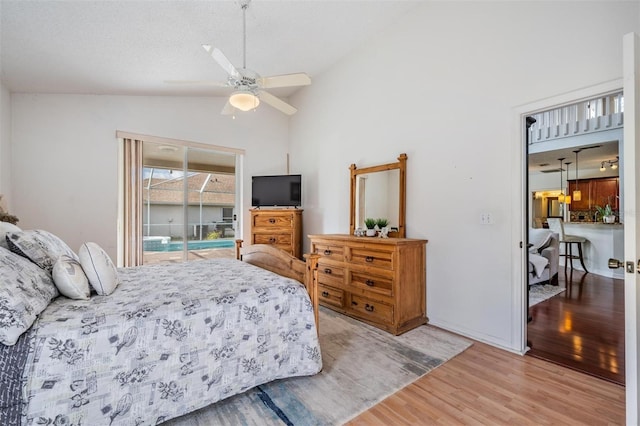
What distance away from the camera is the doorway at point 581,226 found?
7.81 ft

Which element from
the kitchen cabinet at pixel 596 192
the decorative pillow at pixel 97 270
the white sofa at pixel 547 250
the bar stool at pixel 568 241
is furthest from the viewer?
the kitchen cabinet at pixel 596 192

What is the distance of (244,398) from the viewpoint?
1787 mm

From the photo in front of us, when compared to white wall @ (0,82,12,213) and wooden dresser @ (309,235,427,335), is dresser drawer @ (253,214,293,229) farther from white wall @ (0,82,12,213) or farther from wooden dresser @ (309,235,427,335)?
white wall @ (0,82,12,213)

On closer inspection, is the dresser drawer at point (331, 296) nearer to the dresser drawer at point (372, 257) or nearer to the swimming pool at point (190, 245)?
the dresser drawer at point (372, 257)

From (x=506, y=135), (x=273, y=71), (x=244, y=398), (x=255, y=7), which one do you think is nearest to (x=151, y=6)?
(x=255, y=7)

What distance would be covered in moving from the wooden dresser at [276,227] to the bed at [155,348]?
7.55ft

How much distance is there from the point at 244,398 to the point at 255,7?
3133 millimetres

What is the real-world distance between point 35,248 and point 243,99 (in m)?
1.72

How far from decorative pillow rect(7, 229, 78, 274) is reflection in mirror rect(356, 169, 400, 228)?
9.66 feet


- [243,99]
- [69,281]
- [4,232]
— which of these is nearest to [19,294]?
[69,281]

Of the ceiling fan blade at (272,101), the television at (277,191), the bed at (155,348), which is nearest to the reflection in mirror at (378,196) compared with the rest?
the television at (277,191)

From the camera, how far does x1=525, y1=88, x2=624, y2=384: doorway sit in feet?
7.81

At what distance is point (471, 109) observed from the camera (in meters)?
2.70

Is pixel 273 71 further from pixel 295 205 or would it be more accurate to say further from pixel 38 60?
pixel 38 60
